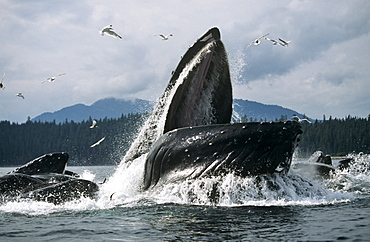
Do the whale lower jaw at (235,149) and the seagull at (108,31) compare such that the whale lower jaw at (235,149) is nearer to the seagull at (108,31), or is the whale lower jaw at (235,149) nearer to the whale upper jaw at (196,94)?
the whale upper jaw at (196,94)

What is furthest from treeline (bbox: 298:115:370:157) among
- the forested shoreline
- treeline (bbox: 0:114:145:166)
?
treeline (bbox: 0:114:145:166)

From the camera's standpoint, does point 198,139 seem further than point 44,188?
No

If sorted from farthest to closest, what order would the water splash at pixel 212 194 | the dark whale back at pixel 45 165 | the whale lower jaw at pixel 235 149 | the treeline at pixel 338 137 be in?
the treeline at pixel 338 137 < the dark whale back at pixel 45 165 < the water splash at pixel 212 194 < the whale lower jaw at pixel 235 149

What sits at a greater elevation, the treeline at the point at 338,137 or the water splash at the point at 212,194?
the treeline at the point at 338,137

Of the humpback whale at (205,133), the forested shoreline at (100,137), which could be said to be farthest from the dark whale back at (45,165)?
the forested shoreline at (100,137)

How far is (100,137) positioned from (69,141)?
33.3ft

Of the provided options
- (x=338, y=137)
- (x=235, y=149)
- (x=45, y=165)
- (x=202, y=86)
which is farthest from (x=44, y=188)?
(x=338, y=137)

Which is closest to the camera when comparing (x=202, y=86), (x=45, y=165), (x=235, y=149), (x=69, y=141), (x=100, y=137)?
(x=235, y=149)

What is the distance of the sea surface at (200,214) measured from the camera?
5.33 meters

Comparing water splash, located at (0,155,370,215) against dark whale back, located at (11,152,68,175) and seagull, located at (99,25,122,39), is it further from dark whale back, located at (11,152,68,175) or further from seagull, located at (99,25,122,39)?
seagull, located at (99,25,122,39)

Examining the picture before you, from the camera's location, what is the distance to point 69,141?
138250mm

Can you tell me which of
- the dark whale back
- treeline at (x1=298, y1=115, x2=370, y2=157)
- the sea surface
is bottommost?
the sea surface

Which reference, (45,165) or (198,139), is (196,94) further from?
(45,165)

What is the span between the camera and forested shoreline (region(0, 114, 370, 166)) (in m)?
108
